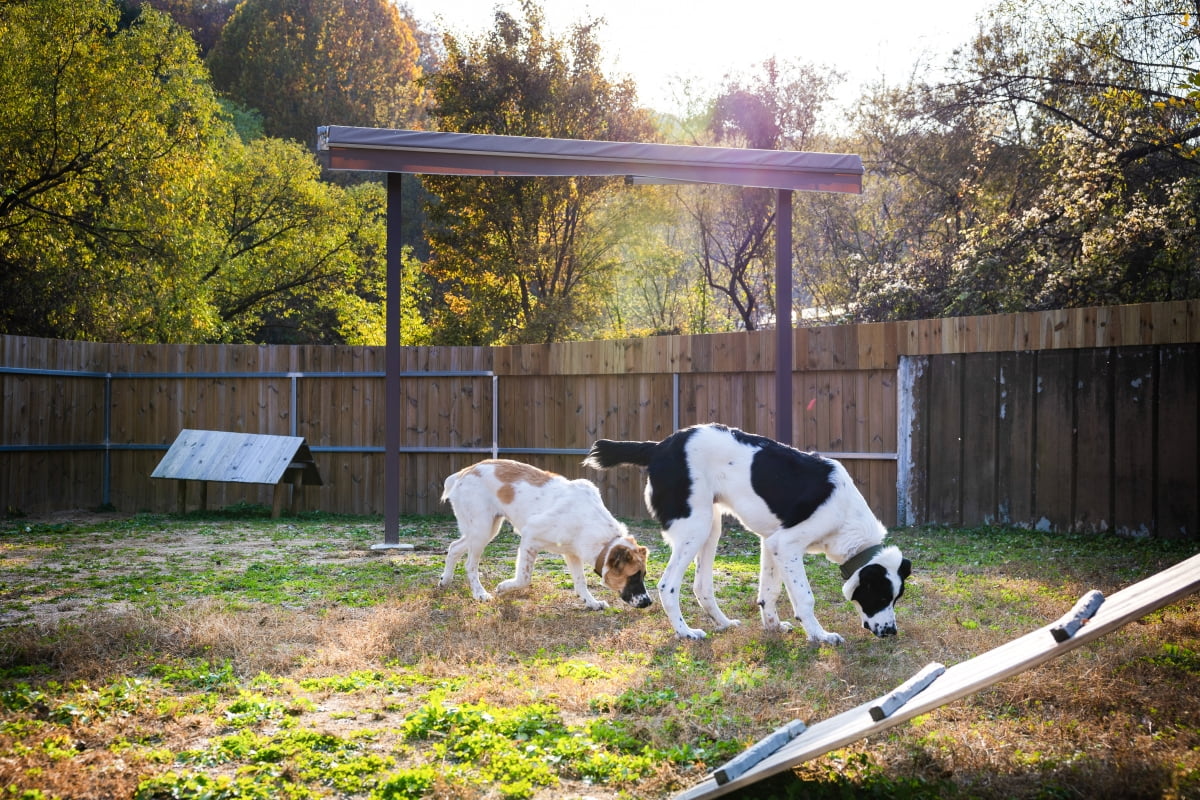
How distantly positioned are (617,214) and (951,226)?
7608mm

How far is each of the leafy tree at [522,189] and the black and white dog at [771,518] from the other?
14.3m

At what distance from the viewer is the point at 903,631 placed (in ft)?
20.8

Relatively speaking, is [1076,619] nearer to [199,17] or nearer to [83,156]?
[83,156]

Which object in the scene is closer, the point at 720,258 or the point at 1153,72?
the point at 1153,72

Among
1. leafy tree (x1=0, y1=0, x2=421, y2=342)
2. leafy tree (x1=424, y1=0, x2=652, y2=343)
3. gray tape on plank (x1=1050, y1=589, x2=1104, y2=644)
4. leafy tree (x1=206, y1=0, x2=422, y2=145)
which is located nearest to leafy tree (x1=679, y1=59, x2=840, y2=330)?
leafy tree (x1=424, y1=0, x2=652, y2=343)

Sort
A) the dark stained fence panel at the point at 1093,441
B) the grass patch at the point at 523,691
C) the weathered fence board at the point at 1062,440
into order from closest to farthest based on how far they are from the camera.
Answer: the grass patch at the point at 523,691 < the weathered fence board at the point at 1062,440 < the dark stained fence panel at the point at 1093,441

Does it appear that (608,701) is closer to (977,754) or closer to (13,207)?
(977,754)

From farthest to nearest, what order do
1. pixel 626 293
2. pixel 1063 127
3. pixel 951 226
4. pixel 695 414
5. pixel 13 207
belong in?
1. pixel 626 293
2. pixel 951 226
3. pixel 13 207
4. pixel 1063 127
5. pixel 695 414

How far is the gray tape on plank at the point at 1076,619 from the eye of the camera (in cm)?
350

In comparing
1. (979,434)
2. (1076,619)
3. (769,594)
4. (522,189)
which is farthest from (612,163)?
(522,189)

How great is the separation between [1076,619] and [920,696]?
0.67 meters

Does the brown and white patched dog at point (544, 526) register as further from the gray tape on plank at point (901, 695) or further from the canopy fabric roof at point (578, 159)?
the canopy fabric roof at point (578, 159)

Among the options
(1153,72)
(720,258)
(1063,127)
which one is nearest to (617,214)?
(720,258)

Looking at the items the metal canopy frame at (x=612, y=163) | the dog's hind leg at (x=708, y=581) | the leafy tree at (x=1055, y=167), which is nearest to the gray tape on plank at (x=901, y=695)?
the dog's hind leg at (x=708, y=581)
